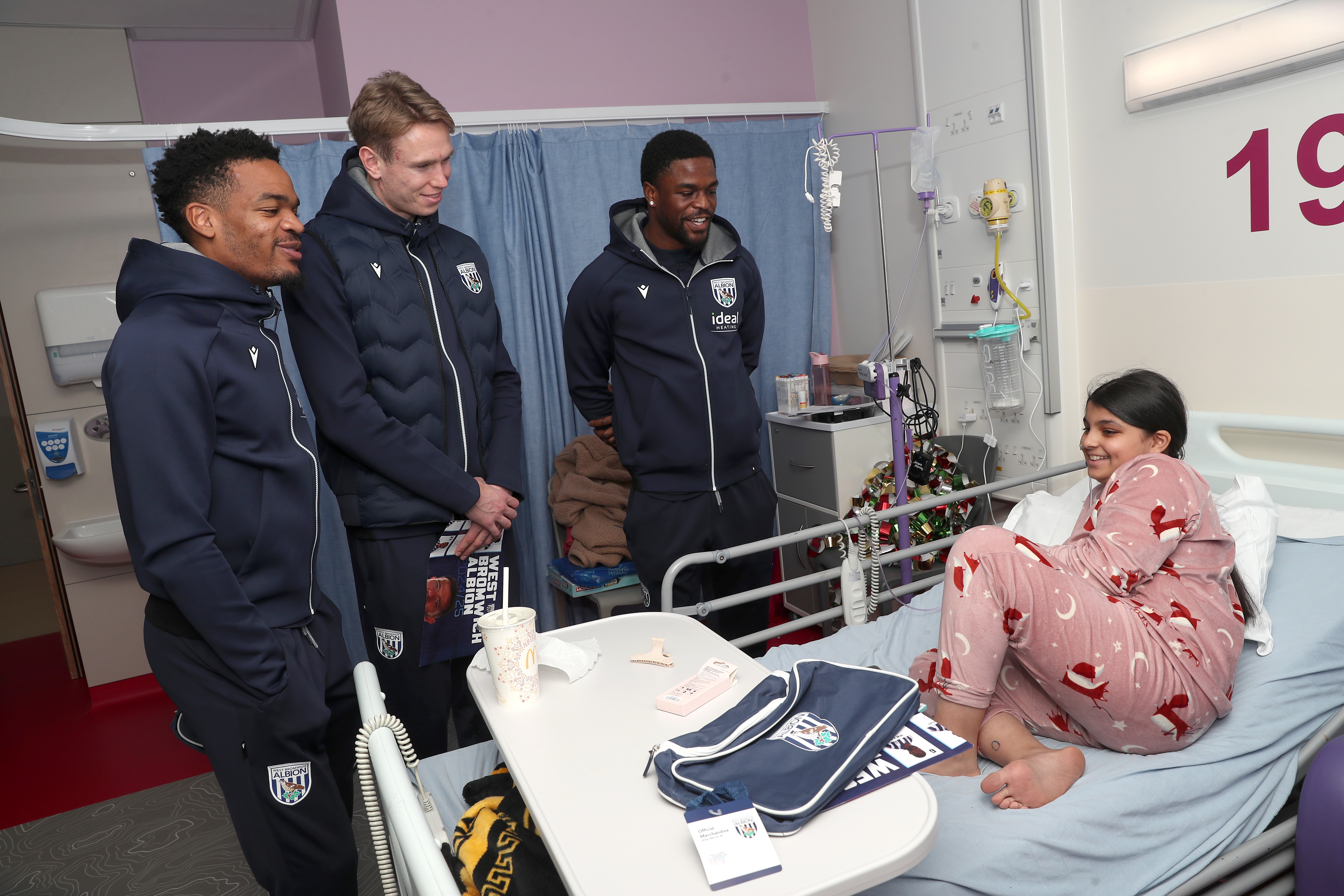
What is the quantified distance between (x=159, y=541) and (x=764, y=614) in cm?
181

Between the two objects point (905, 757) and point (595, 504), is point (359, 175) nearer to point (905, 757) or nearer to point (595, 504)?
point (595, 504)

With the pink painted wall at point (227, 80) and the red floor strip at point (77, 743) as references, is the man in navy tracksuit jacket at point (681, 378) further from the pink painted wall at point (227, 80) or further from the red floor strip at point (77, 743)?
the pink painted wall at point (227, 80)

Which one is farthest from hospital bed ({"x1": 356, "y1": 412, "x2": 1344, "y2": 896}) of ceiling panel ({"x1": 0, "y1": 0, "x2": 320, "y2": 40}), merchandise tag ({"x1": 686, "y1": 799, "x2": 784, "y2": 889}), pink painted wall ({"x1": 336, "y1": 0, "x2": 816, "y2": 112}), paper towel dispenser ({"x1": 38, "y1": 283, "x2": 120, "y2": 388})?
ceiling panel ({"x1": 0, "y1": 0, "x2": 320, "y2": 40})

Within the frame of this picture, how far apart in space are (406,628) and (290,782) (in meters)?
0.60

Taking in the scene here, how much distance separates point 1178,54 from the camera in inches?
98.9

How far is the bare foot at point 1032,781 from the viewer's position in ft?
4.99

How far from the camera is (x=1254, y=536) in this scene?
2135 millimetres

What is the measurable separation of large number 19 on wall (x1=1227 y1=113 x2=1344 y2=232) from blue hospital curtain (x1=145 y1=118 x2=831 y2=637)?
1.91m

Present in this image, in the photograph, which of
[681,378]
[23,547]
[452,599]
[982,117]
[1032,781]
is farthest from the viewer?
[23,547]

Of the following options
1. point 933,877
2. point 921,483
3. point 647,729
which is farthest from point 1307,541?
point 647,729

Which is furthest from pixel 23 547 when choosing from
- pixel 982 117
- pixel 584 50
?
pixel 982 117

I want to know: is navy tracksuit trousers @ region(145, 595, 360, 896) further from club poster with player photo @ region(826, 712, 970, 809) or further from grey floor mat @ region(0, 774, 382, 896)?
club poster with player photo @ region(826, 712, 970, 809)

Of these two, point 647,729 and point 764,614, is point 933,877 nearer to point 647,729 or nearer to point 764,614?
point 647,729

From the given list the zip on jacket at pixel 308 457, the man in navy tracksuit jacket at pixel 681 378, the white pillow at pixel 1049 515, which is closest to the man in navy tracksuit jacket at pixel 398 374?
the zip on jacket at pixel 308 457
